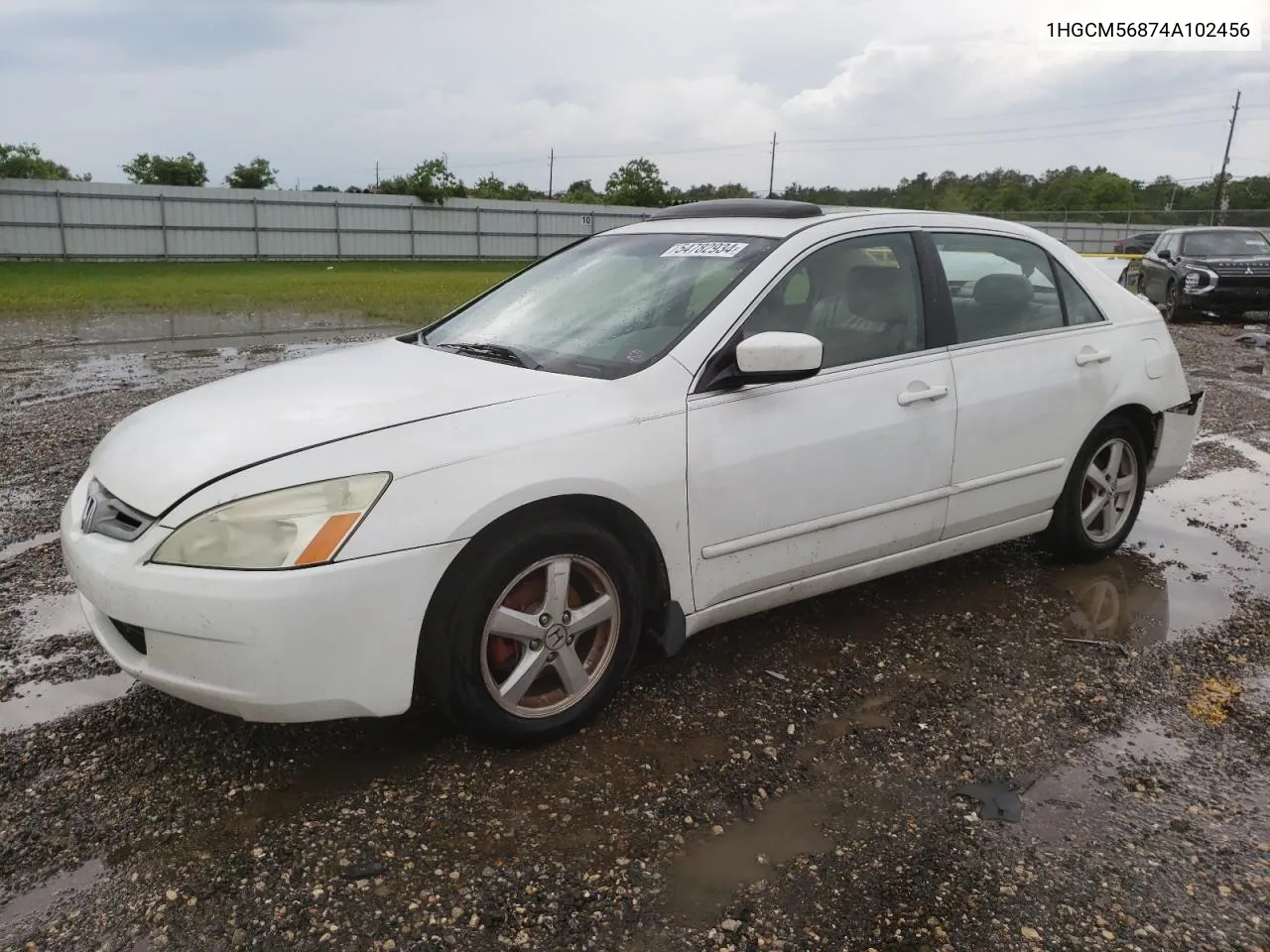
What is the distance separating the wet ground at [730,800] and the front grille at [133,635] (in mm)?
415

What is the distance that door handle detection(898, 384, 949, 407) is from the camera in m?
3.79

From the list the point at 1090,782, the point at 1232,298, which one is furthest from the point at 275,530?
the point at 1232,298

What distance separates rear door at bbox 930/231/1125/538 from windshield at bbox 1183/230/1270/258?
45.5 feet

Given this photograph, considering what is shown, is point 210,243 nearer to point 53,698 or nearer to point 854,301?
point 53,698

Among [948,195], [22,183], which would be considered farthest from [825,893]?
[948,195]

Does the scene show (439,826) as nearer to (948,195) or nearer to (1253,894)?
(1253,894)

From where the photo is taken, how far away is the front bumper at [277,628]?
263cm

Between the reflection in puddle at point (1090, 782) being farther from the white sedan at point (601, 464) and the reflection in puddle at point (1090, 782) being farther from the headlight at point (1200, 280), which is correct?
the headlight at point (1200, 280)

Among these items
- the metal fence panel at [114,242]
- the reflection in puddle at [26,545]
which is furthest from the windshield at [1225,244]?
the metal fence panel at [114,242]

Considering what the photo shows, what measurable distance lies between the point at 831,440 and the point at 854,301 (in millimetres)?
631

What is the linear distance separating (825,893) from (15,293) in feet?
66.8

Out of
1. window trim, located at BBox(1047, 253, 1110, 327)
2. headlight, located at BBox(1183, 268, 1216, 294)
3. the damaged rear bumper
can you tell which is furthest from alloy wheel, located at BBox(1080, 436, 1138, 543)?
headlight, located at BBox(1183, 268, 1216, 294)

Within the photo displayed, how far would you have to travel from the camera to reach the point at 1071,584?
4730mm

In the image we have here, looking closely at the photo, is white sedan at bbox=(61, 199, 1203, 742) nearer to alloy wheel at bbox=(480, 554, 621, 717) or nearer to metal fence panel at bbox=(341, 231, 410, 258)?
alloy wheel at bbox=(480, 554, 621, 717)
